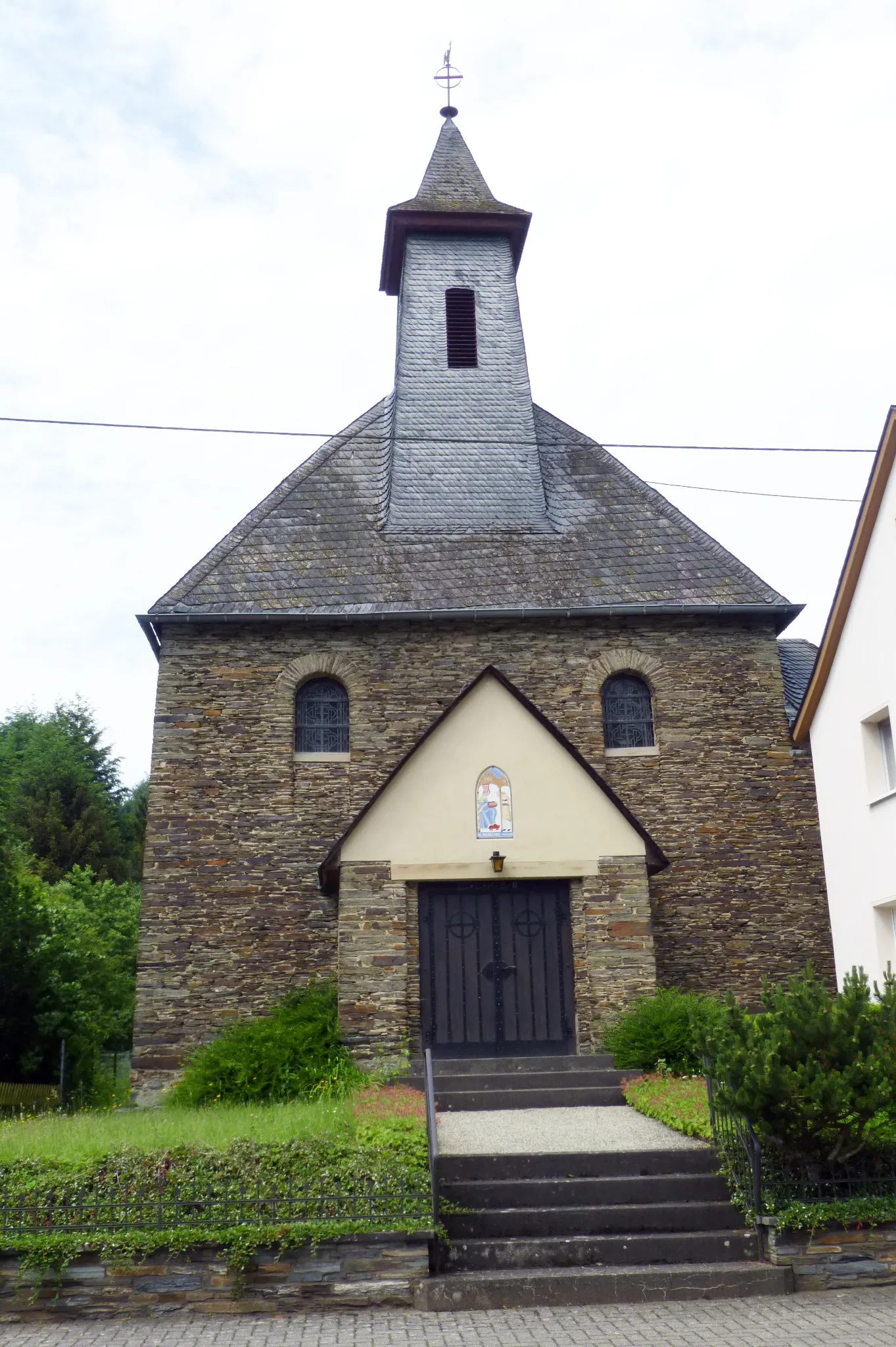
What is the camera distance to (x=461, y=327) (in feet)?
67.9

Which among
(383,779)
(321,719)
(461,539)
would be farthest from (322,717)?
(461,539)

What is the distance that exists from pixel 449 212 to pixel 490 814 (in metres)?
12.3

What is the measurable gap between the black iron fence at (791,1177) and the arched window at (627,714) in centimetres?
819

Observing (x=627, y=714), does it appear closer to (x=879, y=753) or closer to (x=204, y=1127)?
(x=879, y=753)

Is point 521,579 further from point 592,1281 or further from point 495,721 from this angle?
point 592,1281

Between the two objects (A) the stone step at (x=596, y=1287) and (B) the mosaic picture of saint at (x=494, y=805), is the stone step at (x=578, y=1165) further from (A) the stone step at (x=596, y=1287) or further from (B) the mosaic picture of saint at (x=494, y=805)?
(B) the mosaic picture of saint at (x=494, y=805)

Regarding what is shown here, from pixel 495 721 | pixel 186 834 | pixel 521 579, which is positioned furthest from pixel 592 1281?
pixel 521 579

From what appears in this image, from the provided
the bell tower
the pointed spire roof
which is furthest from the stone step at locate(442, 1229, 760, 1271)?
the pointed spire roof

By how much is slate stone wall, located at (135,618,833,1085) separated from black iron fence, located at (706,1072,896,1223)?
708cm

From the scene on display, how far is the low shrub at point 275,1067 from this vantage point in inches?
490

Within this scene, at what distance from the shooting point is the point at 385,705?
16.2m

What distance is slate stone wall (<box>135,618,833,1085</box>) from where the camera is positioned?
1518cm

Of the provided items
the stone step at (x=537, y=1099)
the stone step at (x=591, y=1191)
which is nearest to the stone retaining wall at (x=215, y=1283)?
the stone step at (x=591, y=1191)

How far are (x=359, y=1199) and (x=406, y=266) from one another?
17044mm
